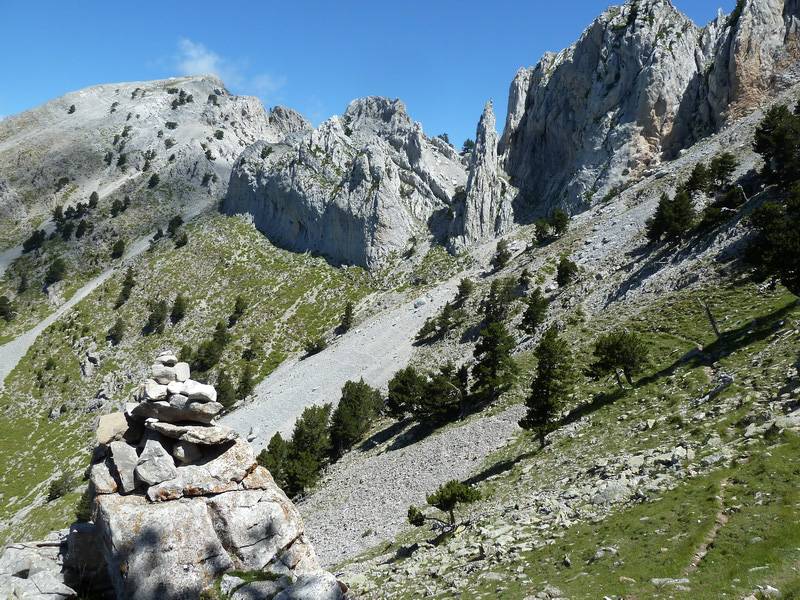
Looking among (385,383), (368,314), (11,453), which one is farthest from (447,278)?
(11,453)

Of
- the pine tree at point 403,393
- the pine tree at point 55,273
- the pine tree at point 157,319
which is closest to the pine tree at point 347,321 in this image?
the pine tree at point 403,393

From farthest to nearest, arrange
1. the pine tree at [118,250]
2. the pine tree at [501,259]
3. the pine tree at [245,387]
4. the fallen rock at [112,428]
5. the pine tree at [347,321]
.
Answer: the pine tree at [118,250], the pine tree at [347,321], the pine tree at [501,259], the pine tree at [245,387], the fallen rock at [112,428]

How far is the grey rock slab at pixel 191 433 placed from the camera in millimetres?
20125

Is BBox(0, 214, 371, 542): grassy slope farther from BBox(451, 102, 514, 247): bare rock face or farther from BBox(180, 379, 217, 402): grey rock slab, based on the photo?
BBox(180, 379, 217, 402): grey rock slab

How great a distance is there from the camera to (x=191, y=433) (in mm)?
20125

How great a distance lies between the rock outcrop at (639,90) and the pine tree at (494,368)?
73195 millimetres

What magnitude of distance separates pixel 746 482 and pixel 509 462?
2066 centimetres

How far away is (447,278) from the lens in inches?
4496

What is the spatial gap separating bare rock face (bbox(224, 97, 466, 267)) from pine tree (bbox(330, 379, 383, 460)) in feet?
230

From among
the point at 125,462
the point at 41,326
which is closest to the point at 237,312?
the point at 41,326

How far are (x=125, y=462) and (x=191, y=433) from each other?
282 cm

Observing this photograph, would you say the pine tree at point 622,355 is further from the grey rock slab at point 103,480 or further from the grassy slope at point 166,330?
the grassy slope at point 166,330

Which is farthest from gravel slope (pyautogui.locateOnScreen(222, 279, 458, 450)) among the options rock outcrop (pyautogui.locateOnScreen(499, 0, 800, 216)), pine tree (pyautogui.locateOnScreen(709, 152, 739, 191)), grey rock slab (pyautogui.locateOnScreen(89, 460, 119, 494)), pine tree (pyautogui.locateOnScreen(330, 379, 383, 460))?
rock outcrop (pyautogui.locateOnScreen(499, 0, 800, 216))

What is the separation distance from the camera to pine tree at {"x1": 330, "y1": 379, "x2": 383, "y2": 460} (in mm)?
60188
